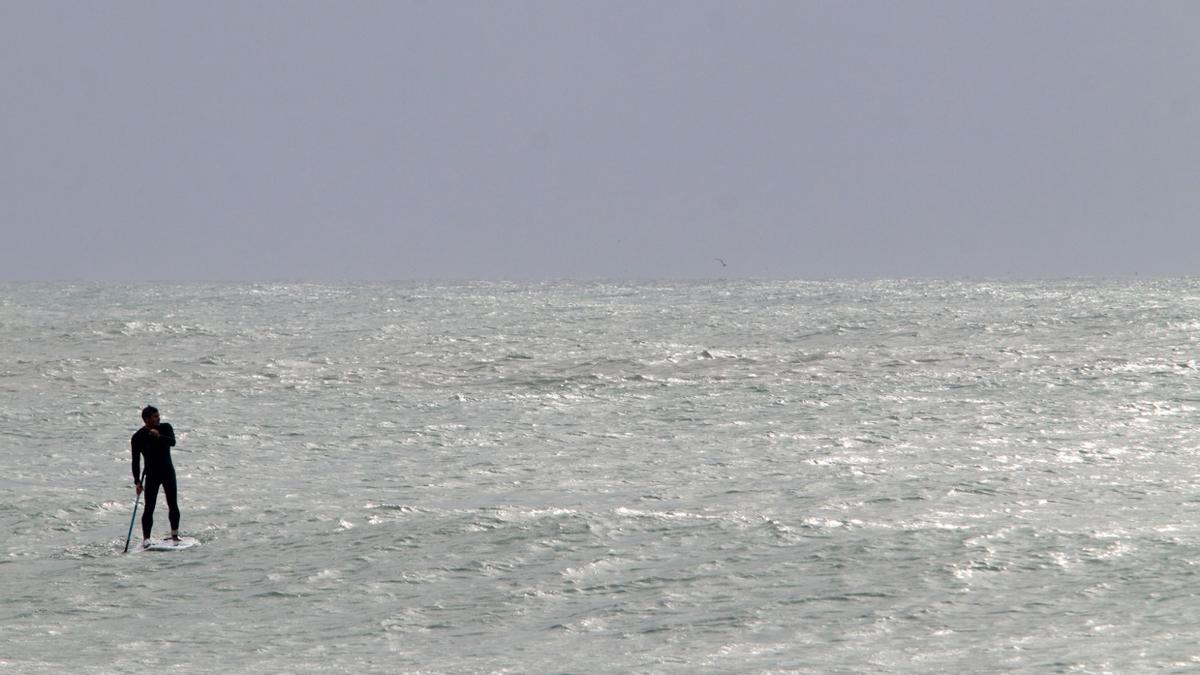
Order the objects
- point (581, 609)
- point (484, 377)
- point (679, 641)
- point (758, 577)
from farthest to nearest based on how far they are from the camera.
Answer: point (484, 377), point (758, 577), point (581, 609), point (679, 641)

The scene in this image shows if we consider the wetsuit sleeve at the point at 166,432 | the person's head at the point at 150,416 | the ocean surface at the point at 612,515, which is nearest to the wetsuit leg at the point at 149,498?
the ocean surface at the point at 612,515

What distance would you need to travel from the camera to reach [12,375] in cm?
5569

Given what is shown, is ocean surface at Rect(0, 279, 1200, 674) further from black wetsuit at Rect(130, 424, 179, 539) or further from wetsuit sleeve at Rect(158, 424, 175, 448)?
wetsuit sleeve at Rect(158, 424, 175, 448)

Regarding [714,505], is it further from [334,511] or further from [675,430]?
[675,430]

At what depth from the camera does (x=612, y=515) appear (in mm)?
26156

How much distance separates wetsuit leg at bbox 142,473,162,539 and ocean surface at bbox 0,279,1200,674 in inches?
16.8

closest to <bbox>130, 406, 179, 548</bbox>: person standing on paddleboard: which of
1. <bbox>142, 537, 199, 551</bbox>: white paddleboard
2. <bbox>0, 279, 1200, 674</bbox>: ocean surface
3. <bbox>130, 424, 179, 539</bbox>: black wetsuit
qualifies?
<bbox>130, 424, 179, 539</bbox>: black wetsuit

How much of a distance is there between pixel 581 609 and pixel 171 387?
117 feet

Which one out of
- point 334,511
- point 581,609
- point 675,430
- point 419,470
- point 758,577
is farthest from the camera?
point 675,430

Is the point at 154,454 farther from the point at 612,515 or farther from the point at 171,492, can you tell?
the point at 612,515

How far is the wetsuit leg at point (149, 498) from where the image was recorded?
2156 centimetres

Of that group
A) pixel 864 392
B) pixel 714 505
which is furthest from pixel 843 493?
pixel 864 392

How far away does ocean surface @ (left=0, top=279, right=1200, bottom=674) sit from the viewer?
1797 centimetres

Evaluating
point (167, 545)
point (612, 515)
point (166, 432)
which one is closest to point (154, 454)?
point (166, 432)
